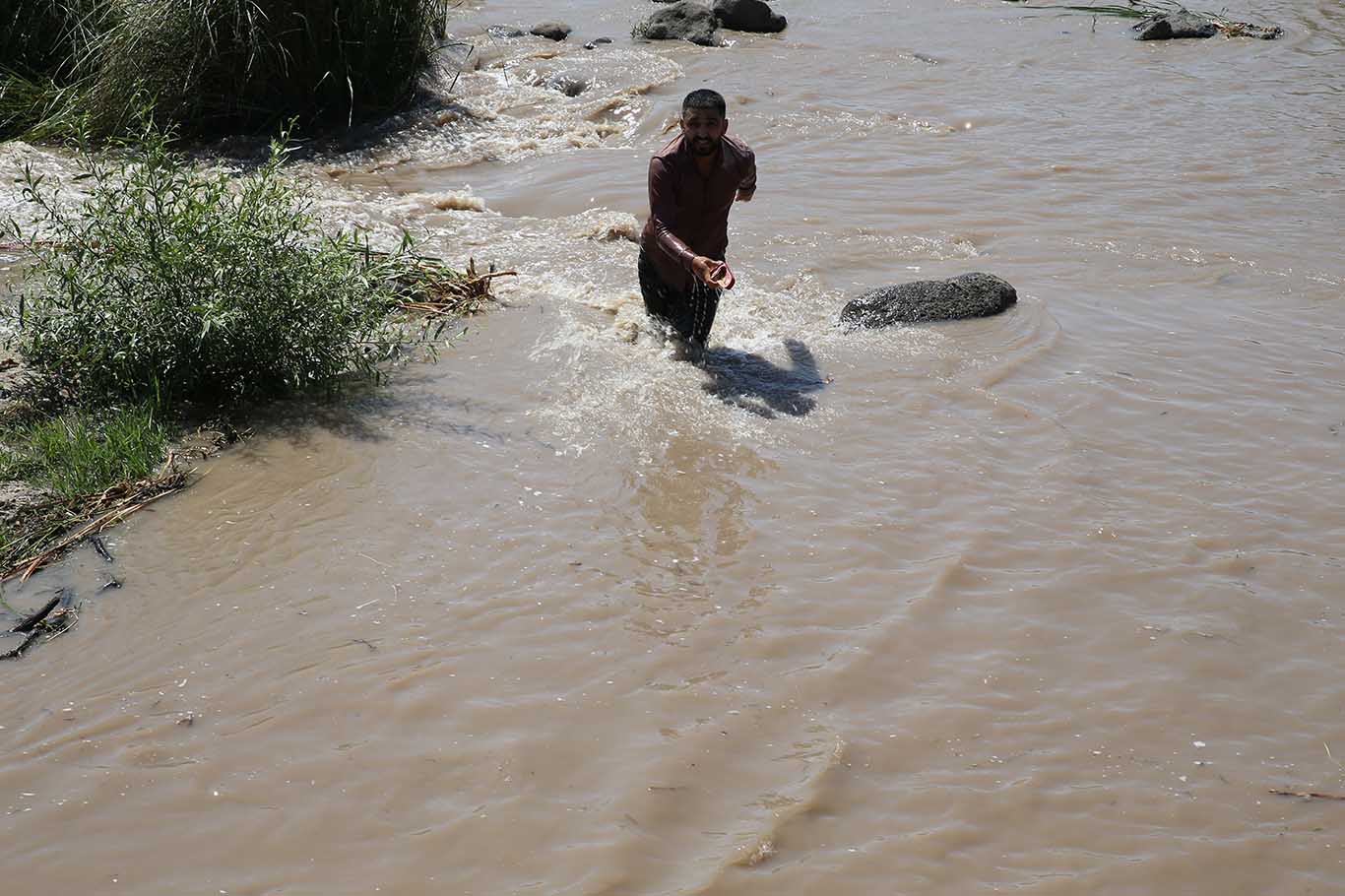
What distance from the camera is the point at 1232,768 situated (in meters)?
2.94

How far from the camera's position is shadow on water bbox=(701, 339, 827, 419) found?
200 inches

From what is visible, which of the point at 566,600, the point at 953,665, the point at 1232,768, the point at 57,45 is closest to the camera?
the point at 1232,768

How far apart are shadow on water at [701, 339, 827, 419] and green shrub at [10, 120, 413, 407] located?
1.65 metres

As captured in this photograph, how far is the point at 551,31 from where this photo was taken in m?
13.1

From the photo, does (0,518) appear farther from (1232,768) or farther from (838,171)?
(838,171)

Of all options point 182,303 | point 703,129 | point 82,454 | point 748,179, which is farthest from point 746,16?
point 82,454

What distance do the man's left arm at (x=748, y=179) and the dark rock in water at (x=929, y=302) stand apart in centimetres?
92

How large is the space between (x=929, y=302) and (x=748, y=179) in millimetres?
1232

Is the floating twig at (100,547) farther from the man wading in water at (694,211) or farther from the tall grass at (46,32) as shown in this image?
the tall grass at (46,32)

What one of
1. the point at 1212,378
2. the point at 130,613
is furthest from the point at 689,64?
the point at 130,613

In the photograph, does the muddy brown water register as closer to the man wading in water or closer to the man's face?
the man wading in water

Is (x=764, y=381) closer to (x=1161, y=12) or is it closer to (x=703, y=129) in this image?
(x=703, y=129)

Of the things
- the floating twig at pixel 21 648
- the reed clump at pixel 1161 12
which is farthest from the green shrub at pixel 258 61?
the reed clump at pixel 1161 12

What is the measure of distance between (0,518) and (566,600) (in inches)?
76.3
